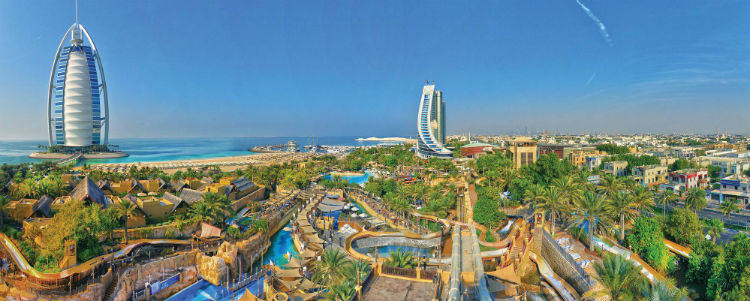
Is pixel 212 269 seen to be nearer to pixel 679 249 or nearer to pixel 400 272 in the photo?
pixel 400 272

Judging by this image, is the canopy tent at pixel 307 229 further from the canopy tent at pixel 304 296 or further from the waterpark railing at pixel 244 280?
the canopy tent at pixel 304 296

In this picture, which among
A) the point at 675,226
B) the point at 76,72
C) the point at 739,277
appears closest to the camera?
the point at 739,277

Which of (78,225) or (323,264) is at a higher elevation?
(78,225)

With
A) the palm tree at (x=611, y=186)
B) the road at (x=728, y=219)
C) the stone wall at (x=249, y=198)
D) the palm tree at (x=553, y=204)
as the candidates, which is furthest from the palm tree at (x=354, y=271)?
the road at (x=728, y=219)

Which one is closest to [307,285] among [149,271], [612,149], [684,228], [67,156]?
Answer: [149,271]

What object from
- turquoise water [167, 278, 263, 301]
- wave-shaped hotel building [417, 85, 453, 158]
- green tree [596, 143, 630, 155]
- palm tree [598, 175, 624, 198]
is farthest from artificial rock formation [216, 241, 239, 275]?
green tree [596, 143, 630, 155]

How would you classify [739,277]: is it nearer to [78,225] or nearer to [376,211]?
[376,211]

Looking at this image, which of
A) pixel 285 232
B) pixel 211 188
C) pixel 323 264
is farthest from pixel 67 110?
pixel 323 264
